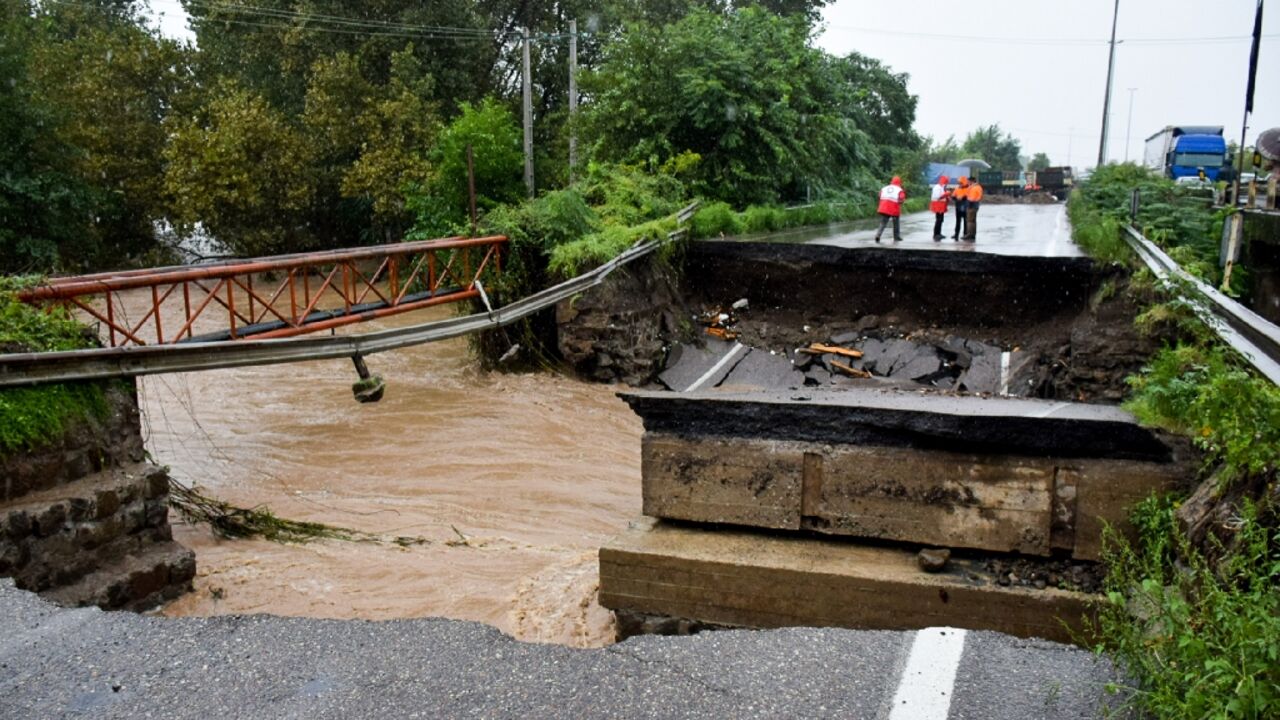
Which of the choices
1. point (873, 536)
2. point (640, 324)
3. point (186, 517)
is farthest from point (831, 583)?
point (640, 324)

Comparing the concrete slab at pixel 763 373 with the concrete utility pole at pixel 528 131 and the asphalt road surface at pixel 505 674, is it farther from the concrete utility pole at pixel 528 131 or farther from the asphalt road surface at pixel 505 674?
the concrete utility pole at pixel 528 131

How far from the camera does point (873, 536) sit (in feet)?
19.4

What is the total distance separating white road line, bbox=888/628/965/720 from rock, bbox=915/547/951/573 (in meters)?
1.06

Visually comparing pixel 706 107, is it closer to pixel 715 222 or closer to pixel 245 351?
pixel 715 222

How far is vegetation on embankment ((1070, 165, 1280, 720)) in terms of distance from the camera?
3174 millimetres

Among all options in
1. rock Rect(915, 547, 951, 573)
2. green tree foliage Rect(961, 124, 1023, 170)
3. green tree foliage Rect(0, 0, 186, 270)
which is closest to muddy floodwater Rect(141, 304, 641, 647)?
rock Rect(915, 547, 951, 573)

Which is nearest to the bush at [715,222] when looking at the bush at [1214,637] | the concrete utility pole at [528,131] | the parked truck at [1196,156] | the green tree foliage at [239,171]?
the concrete utility pole at [528,131]

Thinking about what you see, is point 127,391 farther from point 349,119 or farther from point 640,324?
point 349,119

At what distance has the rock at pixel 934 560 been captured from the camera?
560 centimetres

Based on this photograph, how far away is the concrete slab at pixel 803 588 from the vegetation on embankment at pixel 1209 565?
0.47 metres

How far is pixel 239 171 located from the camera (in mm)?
28438

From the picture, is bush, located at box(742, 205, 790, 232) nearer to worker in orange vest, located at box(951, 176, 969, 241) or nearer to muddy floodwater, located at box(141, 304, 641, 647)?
worker in orange vest, located at box(951, 176, 969, 241)

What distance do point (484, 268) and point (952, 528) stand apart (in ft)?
38.5

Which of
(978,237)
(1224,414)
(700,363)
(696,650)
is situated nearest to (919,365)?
(700,363)
